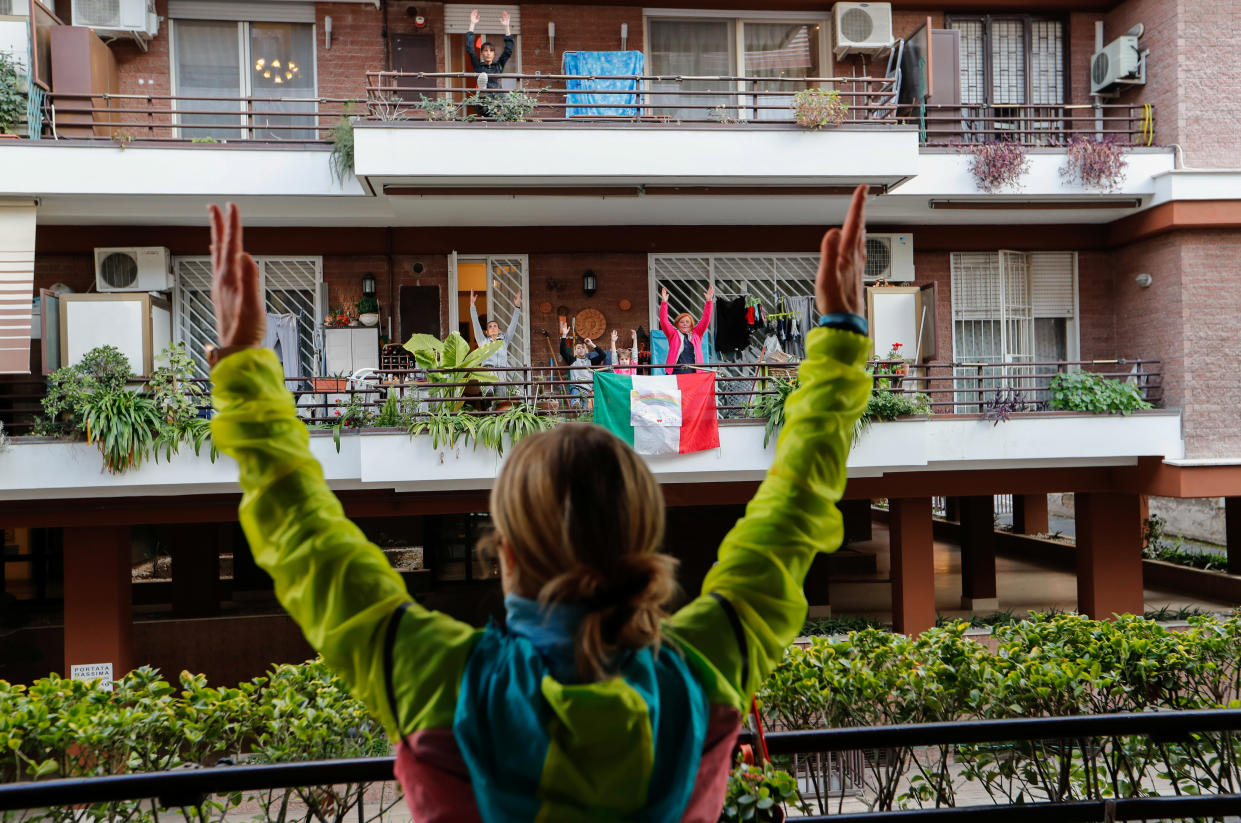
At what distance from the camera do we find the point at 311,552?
52.9 inches

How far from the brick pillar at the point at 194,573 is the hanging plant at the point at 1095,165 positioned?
13644 millimetres

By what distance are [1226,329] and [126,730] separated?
13.9 meters

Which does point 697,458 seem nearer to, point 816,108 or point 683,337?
point 683,337

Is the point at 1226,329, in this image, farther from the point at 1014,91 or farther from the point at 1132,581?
the point at 1014,91

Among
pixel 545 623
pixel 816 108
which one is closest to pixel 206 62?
pixel 816 108

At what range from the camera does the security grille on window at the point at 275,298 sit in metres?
12.6

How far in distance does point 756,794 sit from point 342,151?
1049cm

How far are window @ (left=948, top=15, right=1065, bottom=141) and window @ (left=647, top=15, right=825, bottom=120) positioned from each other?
234 centimetres

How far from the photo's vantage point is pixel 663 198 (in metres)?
12.0

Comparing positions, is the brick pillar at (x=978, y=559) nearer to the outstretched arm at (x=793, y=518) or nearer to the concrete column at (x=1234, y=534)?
the concrete column at (x=1234, y=534)

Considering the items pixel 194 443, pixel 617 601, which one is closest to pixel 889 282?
pixel 194 443

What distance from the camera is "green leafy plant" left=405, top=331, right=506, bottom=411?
10727 millimetres

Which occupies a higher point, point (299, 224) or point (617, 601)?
point (299, 224)

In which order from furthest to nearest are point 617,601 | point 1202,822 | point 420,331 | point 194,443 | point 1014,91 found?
point 1014,91 → point 420,331 → point 194,443 → point 1202,822 → point 617,601
